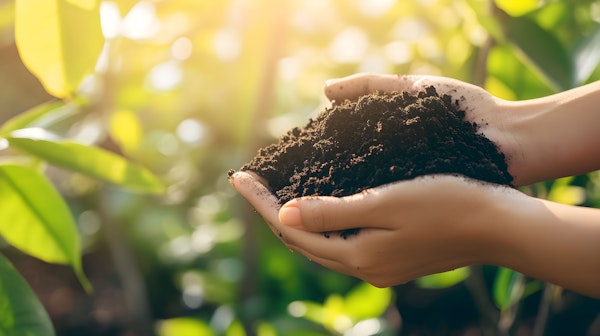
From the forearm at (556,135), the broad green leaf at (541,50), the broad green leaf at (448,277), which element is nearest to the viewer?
the forearm at (556,135)

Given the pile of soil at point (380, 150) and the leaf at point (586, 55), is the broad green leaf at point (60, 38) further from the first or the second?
the leaf at point (586, 55)

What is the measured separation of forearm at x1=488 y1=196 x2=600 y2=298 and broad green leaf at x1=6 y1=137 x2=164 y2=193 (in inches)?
18.1

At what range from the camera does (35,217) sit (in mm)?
824

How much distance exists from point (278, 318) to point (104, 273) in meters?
A: 1.06

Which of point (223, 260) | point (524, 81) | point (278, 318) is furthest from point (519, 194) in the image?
point (223, 260)

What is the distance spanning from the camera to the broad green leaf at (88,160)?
2.48ft

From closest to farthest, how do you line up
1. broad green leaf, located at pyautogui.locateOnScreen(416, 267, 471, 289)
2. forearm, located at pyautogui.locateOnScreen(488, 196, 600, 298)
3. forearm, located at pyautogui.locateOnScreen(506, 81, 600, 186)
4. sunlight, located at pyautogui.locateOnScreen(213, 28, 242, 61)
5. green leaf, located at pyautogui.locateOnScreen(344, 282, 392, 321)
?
forearm, located at pyautogui.locateOnScreen(488, 196, 600, 298), forearm, located at pyautogui.locateOnScreen(506, 81, 600, 186), broad green leaf, located at pyautogui.locateOnScreen(416, 267, 471, 289), green leaf, located at pyautogui.locateOnScreen(344, 282, 392, 321), sunlight, located at pyautogui.locateOnScreen(213, 28, 242, 61)

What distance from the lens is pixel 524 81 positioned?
3.30ft

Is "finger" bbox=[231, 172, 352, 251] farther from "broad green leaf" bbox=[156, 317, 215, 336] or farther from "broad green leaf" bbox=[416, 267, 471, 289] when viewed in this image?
"broad green leaf" bbox=[156, 317, 215, 336]

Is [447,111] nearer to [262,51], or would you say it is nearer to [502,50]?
[502,50]

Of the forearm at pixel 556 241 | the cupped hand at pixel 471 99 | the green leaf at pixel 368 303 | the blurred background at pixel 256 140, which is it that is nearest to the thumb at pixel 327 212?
the forearm at pixel 556 241

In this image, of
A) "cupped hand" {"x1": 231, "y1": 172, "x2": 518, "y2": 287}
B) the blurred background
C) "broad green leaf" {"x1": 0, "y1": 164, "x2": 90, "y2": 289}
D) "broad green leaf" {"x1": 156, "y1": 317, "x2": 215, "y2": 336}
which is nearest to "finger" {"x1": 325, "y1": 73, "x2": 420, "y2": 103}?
the blurred background

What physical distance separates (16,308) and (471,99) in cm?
60

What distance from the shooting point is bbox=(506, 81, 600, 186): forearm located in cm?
75
